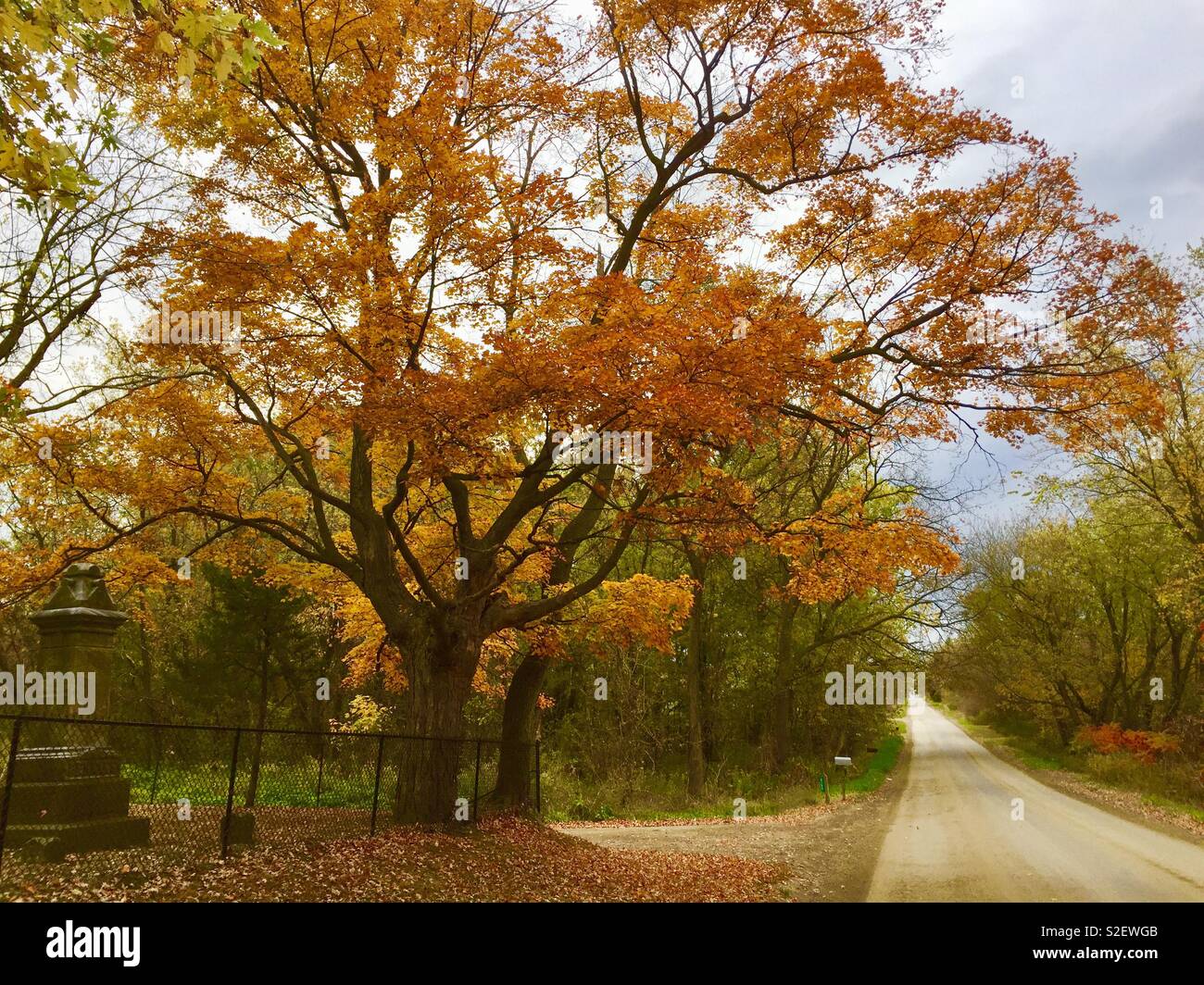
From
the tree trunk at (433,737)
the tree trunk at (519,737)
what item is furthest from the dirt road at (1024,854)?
the tree trunk at (519,737)

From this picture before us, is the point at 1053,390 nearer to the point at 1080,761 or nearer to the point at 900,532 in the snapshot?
the point at 900,532

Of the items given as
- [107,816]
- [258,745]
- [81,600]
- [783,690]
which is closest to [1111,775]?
[783,690]

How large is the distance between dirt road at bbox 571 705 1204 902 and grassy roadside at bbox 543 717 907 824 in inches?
83.2

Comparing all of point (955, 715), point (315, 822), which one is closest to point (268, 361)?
point (315, 822)

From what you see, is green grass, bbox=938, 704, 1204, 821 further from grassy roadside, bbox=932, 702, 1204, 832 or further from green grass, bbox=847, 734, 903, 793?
green grass, bbox=847, 734, 903, 793

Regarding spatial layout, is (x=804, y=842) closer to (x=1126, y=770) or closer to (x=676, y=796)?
(x=676, y=796)

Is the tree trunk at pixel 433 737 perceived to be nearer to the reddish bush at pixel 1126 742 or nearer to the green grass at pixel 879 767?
the green grass at pixel 879 767

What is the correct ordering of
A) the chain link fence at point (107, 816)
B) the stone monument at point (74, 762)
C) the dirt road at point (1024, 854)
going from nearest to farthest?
the chain link fence at point (107, 816), the stone monument at point (74, 762), the dirt road at point (1024, 854)

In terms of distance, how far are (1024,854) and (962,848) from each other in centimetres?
95

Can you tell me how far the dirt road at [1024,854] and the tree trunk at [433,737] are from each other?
18.3ft

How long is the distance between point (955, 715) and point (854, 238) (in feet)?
242

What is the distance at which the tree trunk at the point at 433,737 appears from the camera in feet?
36.4

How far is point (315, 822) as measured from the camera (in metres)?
→ 10.8

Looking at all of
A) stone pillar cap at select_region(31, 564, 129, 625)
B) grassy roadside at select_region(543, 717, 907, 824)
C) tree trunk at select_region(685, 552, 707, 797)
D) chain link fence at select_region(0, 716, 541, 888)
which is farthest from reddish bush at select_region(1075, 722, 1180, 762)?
stone pillar cap at select_region(31, 564, 129, 625)
